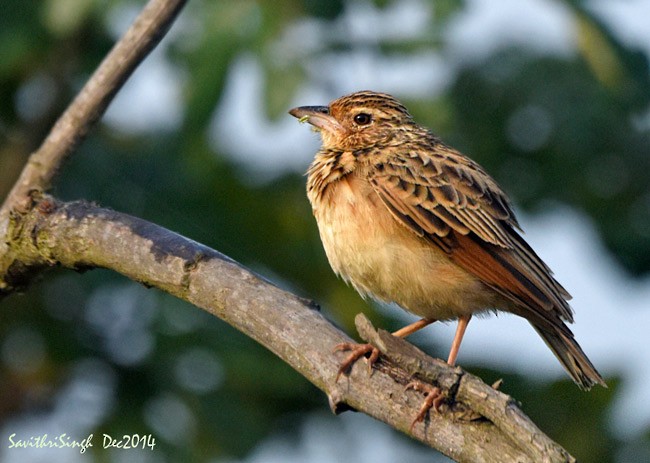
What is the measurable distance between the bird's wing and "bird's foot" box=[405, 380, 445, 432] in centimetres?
177

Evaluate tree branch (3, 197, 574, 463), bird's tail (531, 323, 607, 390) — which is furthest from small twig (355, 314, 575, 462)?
bird's tail (531, 323, 607, 390)

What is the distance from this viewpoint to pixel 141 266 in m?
5.19

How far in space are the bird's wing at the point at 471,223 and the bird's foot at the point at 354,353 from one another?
1.57 m

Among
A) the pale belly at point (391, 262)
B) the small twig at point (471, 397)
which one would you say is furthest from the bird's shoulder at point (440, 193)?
the small twig at point (471, 397)

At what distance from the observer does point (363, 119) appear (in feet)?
23.9

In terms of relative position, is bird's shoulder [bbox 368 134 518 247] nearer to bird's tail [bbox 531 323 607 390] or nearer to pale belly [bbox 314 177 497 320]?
pale belly [bbox 314 177 497 320]

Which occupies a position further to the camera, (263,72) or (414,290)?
Result: (263,72)

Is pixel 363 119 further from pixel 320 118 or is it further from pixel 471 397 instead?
pixel 471 397

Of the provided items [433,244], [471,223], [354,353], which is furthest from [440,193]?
[354,353]

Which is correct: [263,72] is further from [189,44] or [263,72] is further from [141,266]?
[141,266]

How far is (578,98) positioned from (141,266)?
5.02 m

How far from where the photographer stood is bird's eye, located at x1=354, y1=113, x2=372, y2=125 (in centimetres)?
728

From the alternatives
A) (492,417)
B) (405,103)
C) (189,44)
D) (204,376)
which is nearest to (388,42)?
(405,103)

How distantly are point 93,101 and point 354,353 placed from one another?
6.27 ft
